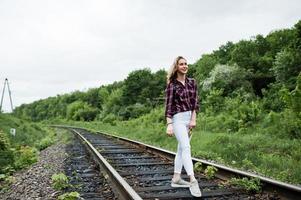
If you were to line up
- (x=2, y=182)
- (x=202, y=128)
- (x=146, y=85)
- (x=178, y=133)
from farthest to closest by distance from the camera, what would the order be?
(x=146, y=85) → (x=202, y=128) → (x=2, y=182) → (x=178, y=133)

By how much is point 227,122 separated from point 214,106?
25.7ft

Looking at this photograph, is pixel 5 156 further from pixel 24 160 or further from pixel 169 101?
pixel 169 101

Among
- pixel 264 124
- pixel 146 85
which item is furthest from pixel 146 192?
pixel 146 85

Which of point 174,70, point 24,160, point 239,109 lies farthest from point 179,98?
point 239,109

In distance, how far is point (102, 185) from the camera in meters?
6.71

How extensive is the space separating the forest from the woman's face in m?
2.74

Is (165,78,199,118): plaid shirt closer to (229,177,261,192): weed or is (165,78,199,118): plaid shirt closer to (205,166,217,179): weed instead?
(229,177,261,192): weed

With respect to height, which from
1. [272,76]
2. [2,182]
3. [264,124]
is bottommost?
[2,182]

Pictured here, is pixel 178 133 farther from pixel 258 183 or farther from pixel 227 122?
pixel 227 122

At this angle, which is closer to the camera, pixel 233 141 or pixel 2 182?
pixel 2 182

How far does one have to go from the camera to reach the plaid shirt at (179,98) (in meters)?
5.46

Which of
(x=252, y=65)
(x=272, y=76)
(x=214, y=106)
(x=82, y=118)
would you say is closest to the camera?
(x=214, y=106)

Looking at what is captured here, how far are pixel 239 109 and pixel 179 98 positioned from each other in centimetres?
1192

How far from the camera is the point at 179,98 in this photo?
5457 millimetres
